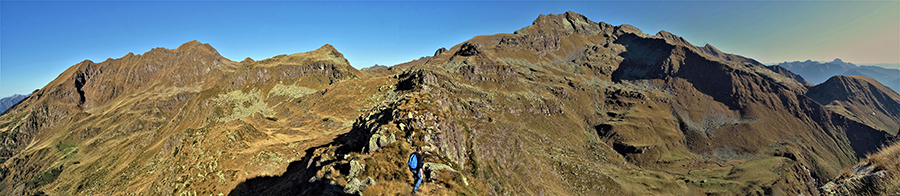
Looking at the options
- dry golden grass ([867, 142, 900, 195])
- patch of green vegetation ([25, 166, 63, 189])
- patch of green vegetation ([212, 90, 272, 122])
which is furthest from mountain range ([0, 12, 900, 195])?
patch of green vegetation ([25, 166, 63, 189])

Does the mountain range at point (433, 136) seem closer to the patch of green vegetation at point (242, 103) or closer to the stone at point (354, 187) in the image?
the stone at point (354, 187)

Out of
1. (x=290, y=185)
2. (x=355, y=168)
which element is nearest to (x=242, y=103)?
(x=290, y=185)

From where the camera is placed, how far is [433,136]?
87.0ft

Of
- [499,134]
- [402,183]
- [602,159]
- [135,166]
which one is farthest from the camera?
[602,159]

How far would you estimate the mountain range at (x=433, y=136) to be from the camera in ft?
88.5

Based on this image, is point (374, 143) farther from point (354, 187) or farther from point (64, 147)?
point (64, 147)

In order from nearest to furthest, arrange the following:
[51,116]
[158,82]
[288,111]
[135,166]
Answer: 1. [135,166]
2. [288,111]
3. [51,116]
4. [158,82]

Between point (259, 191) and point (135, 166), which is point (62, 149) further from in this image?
point (259, 191)

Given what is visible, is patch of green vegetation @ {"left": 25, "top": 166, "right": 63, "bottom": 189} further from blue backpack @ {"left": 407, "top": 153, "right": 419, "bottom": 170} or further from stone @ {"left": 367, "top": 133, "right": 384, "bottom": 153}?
blue backpack @ {"left": 407, "top": 153, "right": 419, "bottom": 170}

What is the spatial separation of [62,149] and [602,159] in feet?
765

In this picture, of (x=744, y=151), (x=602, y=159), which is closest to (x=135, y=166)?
(x=602, y=159)

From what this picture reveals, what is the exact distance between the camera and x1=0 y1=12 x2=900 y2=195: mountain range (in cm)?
2698

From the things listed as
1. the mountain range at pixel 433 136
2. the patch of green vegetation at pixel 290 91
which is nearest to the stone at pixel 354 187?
the mountain range at pixel 433 136

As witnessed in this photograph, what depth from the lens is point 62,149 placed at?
435 ft
